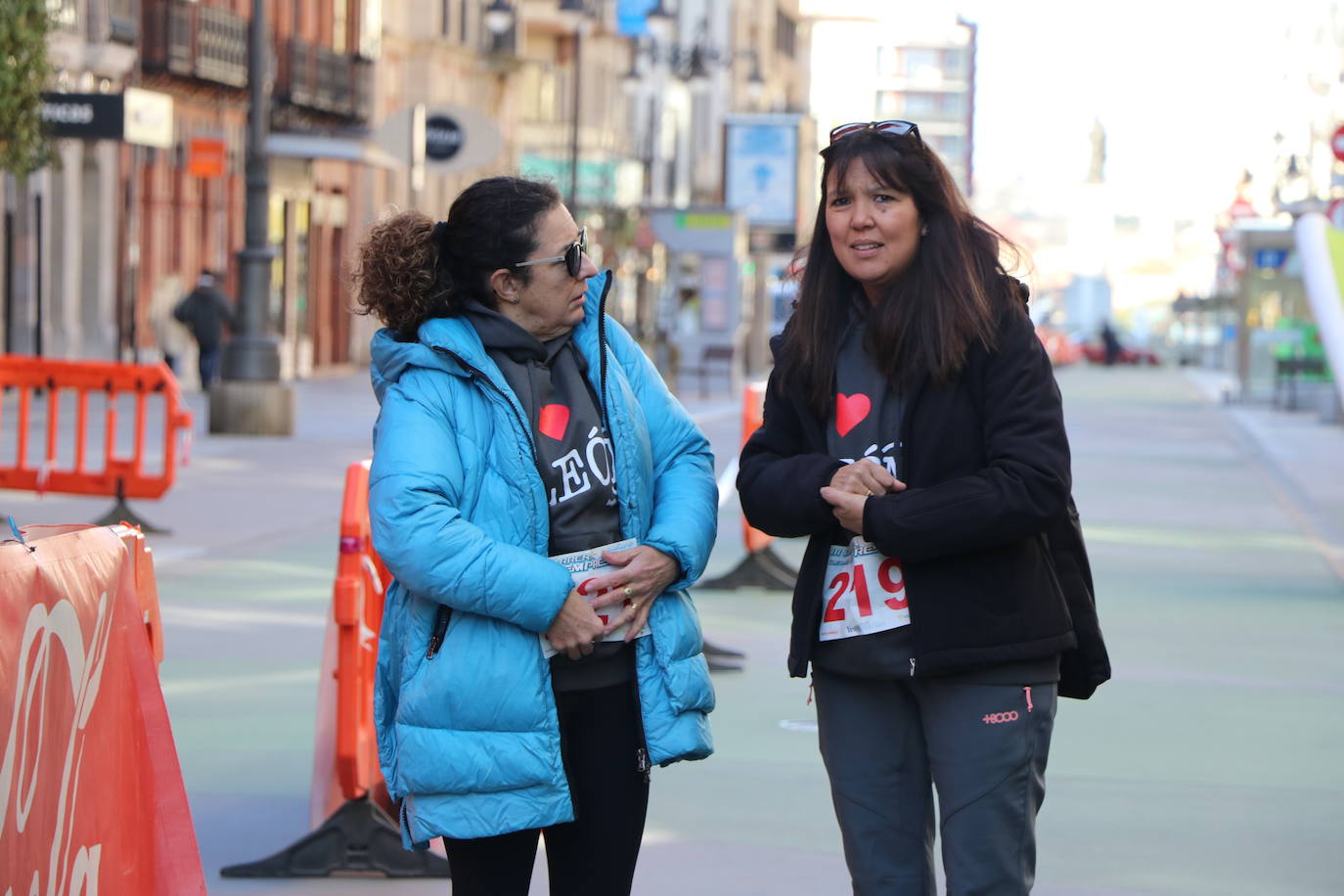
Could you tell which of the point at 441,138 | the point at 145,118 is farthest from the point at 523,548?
the point at 441,138

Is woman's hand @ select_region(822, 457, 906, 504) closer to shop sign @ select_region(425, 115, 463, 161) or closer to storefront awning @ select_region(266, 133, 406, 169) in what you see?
shop sign @ select_region(425, 115, 463, 161)

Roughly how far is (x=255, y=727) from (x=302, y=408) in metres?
22.3

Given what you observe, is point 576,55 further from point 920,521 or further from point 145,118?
point 920,521

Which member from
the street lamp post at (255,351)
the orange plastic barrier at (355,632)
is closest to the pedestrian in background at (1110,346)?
the street lamp post at (255,351)

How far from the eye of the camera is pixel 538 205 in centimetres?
405

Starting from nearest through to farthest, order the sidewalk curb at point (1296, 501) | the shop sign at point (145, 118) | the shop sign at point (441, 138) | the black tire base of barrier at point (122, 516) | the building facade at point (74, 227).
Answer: the black tire base of barrier at point (122, 516) < the sidewalk curb at point (1296, 501) < the shop sign at point (145, 118) < the shop sign at point (441, 138) < the building facade at point (74, 227)

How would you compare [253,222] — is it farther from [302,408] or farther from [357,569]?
[357,569]

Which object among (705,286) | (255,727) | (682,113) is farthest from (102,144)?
(682,113)

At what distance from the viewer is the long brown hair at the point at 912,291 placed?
390cm

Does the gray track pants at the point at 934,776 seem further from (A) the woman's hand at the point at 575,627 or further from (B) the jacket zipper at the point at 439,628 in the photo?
(B) the jacket zipper at the point at 439,628

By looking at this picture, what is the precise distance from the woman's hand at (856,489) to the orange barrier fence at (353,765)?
93.1 inches

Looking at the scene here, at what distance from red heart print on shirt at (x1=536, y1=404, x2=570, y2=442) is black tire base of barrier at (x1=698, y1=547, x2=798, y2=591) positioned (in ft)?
27.9

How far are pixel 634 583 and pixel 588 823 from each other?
16.9 inches

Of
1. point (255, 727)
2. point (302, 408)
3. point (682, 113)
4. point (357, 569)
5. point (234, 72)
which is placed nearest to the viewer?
point (357, 569)
